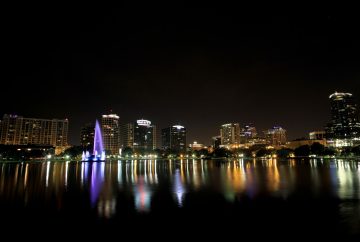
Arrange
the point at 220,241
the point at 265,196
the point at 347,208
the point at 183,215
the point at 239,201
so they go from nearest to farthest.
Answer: the point at 220,241, the point at 183,215, the point at 347,208, the point at 239,201, the point at 265,196

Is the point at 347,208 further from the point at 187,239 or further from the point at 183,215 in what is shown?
the point at 187,239

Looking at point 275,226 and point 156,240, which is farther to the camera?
point 275,226

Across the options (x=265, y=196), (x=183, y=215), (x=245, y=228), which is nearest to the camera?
(x=245, y=228)

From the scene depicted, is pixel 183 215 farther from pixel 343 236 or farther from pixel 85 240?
pixel 343 236

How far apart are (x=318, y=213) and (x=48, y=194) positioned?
21554 mm

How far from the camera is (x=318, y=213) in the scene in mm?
17172

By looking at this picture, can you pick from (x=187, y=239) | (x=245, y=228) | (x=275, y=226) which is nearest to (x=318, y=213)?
(x=275, y=226)

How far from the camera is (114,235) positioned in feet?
42.5

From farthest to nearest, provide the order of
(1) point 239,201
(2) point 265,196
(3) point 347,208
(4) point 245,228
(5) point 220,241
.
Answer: (2) point 265,196 → (1) point 239,201 → (3) point 347,208 → (4) point 245,228 → (5) point 220,241

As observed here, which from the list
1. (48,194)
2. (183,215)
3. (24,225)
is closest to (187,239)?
(183,215)

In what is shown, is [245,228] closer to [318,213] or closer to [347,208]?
[318,213]

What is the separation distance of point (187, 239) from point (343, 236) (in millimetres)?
7080

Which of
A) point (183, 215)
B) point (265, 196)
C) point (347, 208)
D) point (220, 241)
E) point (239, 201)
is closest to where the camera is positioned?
point (220, 241)

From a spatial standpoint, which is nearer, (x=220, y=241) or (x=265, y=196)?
(x=220, y=241)
